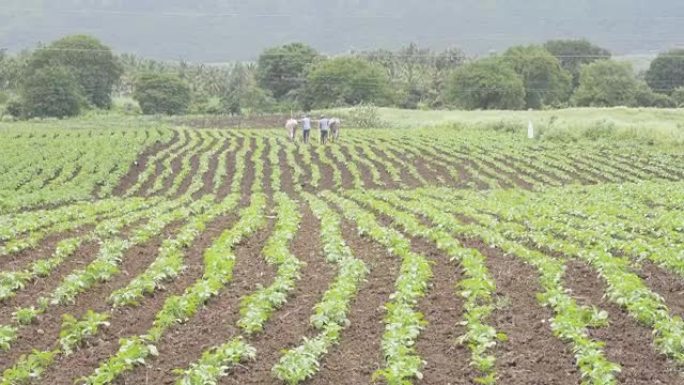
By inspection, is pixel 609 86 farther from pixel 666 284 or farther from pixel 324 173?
pixel 666 284

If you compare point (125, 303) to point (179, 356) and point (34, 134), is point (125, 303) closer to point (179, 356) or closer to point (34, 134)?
point (179, 356)

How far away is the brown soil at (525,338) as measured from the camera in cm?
869

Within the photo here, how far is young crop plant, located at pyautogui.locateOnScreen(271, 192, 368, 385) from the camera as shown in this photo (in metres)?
8.66

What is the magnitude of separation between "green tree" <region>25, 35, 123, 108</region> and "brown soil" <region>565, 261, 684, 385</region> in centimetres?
10984

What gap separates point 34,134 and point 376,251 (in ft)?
130

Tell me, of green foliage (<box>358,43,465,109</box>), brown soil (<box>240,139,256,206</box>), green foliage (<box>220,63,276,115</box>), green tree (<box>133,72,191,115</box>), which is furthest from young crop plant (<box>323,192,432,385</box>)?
green foliage (<box>358,43,465,109</box>)

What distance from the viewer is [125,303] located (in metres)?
11.3

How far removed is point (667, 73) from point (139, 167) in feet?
369

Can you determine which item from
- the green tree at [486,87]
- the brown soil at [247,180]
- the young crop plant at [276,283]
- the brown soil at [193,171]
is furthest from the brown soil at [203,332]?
the green tree at [486,87]

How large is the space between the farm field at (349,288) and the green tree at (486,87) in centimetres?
8169

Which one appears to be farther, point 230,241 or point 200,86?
point 200,86

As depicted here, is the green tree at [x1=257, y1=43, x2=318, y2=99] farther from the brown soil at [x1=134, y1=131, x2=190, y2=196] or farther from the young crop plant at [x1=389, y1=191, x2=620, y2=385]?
the young crop plant at [x1=389, y1=191, x2=620, y2=385]

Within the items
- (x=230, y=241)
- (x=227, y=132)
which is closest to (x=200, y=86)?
(x=227, y=132)

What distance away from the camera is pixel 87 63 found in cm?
12350
